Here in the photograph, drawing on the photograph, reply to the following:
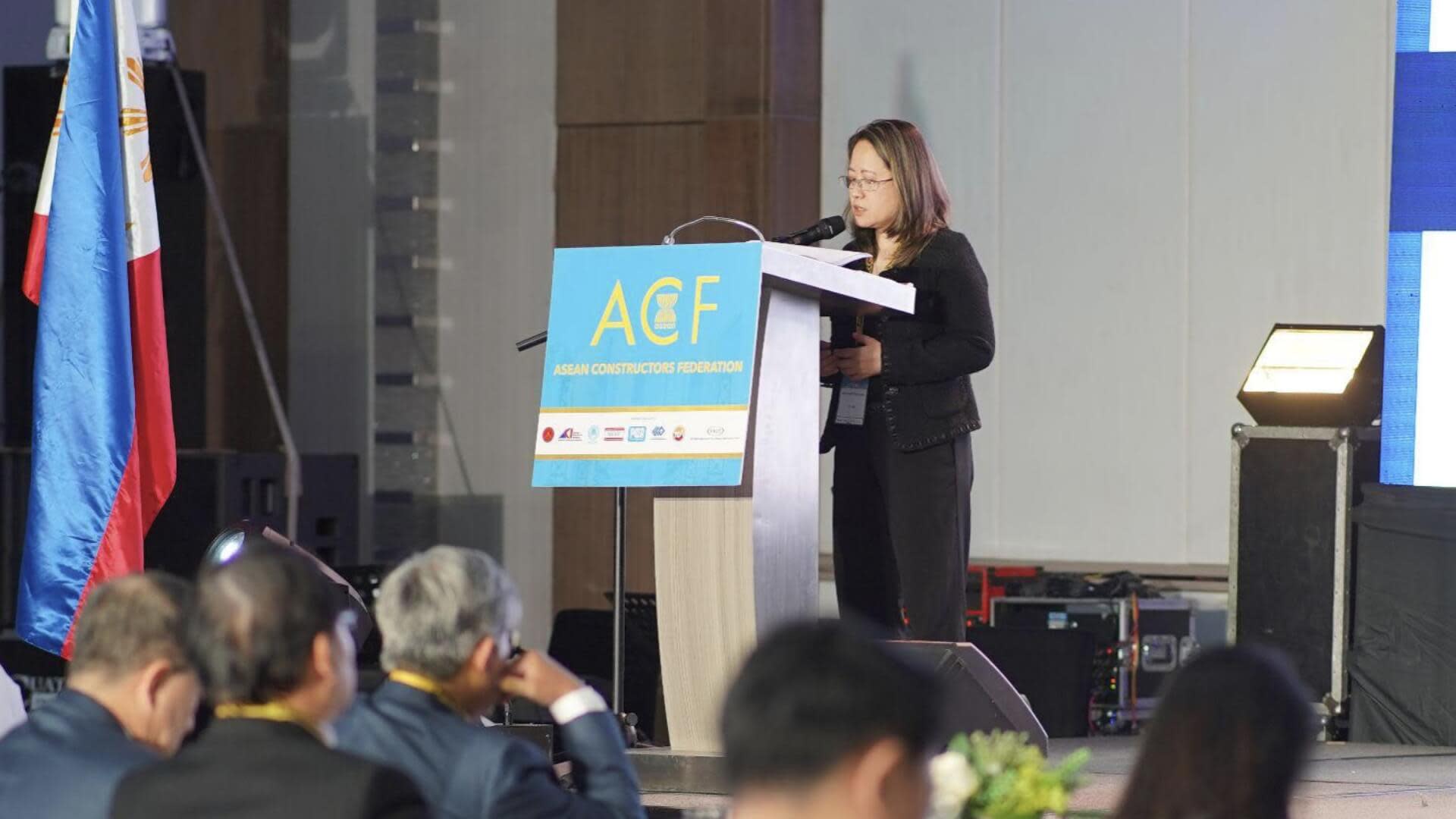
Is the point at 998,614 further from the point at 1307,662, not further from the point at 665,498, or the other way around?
the point at 665,498

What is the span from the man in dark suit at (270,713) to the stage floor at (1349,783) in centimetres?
164

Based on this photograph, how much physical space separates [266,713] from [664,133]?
5.60 meters

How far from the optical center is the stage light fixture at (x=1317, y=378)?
18.5ft

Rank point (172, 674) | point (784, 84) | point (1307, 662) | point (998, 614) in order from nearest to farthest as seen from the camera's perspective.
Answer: point (172, 674)
point (1307, 662)
point (998, 614)
point (784, 84)

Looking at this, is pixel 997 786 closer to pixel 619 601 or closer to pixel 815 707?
pixel 815 707

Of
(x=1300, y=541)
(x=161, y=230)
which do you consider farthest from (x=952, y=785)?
(x=161, y=230)

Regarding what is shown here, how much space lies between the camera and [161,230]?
7102 millimetres

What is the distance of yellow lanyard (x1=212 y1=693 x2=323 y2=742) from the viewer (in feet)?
6.19

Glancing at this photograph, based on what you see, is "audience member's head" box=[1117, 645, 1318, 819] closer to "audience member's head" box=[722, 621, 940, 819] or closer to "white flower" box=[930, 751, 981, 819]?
"audience member's head" box=[722, 621, 940, 819]

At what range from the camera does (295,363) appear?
816 cm

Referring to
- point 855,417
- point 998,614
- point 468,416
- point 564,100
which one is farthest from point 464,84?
point 855,417

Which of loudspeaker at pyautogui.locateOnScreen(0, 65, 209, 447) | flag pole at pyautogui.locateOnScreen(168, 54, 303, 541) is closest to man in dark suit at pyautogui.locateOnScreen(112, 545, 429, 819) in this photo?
flag pole at pyautogui.locateOnScreen(168, 54, 303, 541)

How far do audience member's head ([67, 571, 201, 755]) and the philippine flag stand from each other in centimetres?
220

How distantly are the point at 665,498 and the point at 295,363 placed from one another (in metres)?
4.78
